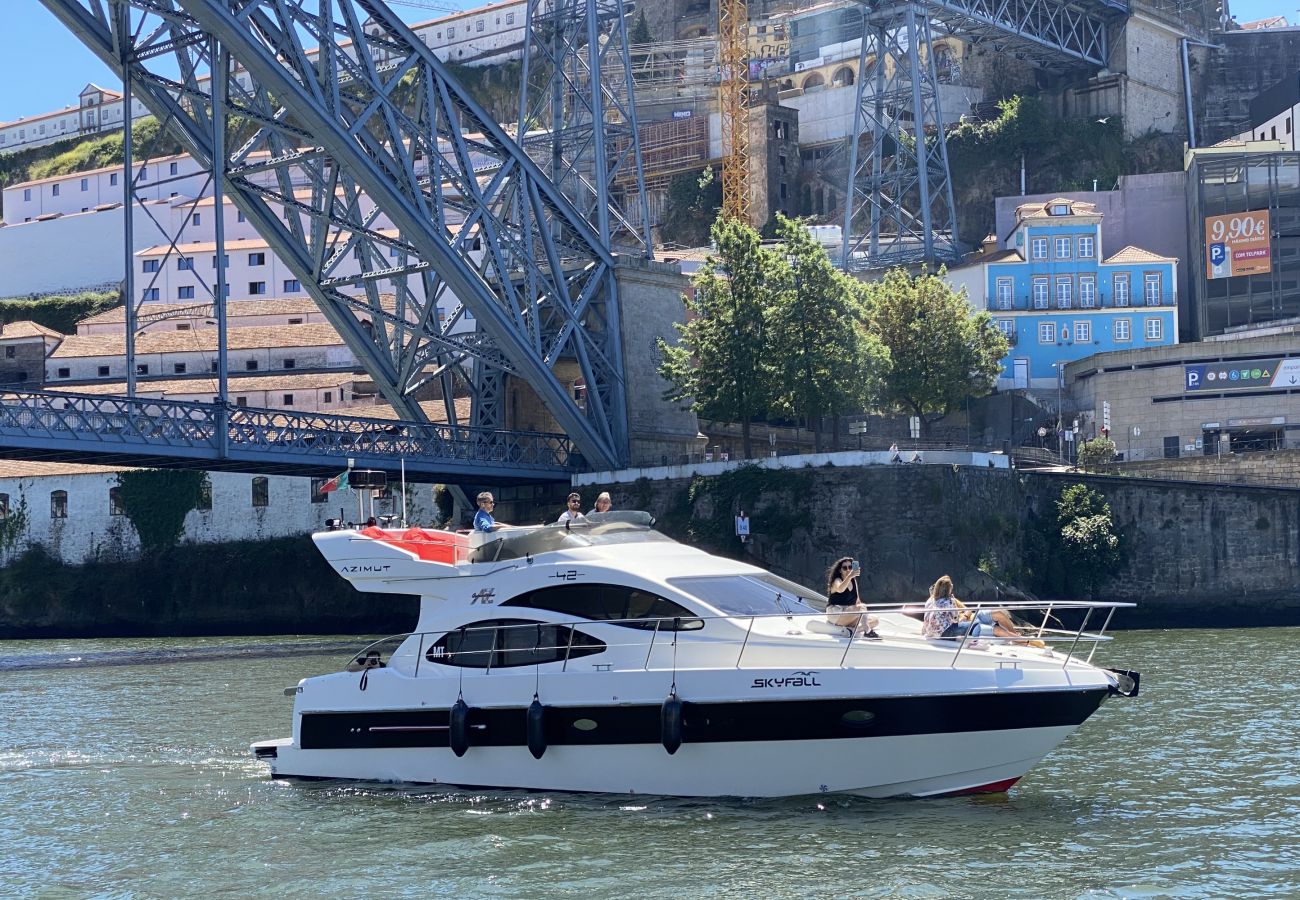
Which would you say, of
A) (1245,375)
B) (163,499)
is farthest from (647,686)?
(163,499)

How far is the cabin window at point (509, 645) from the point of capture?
2023cm

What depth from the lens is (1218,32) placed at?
8938cm

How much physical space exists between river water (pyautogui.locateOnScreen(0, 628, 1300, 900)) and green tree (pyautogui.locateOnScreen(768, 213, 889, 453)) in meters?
27.1

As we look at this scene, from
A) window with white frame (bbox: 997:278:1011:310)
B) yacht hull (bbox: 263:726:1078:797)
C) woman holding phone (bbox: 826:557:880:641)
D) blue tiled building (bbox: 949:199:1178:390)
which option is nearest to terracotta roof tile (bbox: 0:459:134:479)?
blue tiled building (bbox: 949:199:1178:390)

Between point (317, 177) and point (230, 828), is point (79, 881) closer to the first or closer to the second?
point (230, 828)

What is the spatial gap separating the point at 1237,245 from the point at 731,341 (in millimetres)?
25756

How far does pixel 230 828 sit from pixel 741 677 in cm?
578

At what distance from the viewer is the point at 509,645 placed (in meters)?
20.7

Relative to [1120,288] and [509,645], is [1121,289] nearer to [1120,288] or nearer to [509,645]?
[1120,288]

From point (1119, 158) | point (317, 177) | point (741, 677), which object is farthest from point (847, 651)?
point (1119, 158)

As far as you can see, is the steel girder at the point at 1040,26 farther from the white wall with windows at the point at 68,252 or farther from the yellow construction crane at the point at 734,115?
the white wall with windows at the point at 68,252

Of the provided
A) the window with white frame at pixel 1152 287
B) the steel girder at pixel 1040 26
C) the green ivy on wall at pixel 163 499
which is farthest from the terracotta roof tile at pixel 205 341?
the window with white frame at pixel 1152 287

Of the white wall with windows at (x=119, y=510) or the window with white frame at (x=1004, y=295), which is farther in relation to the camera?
the window with white frame at (x=1004, y=295)

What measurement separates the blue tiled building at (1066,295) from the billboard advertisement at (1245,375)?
8.61 metres
